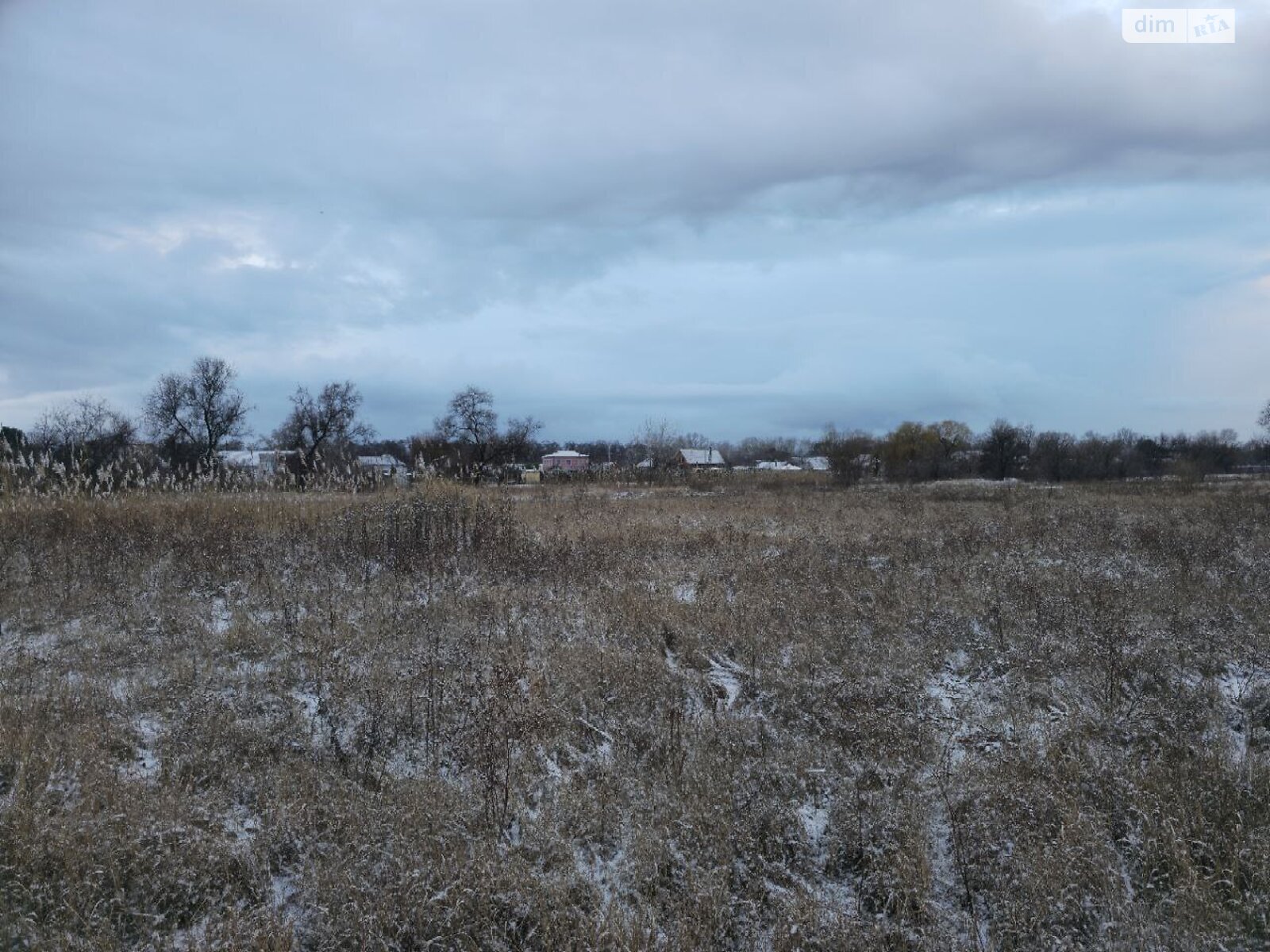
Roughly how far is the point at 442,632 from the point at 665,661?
8.10ft

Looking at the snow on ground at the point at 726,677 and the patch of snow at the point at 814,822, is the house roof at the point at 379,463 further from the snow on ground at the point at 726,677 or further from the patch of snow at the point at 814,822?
the patch of snow at the point at 814,822

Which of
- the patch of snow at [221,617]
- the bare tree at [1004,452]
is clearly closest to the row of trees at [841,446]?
the bare tree at [1004,452]

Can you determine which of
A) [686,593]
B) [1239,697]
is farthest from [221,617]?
[1239,697]

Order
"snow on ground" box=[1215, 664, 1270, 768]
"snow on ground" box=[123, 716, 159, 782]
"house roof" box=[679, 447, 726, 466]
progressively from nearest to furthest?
"snow on ground" box=[123, 716, 159, 782] → "snow on ground" box=[1215, 664, 1270, 768] → "house roof" box=[679, 447, 726, 466]

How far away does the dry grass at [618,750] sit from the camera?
13.7 feet

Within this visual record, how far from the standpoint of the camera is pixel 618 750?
19.2 feet

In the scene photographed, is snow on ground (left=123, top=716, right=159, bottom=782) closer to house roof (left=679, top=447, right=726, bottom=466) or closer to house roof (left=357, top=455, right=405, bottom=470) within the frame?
house roof (left=357, top=455, right=405, bottom=470)

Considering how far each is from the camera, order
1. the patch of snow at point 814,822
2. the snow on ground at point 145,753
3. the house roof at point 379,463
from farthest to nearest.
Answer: the house roof at point 379,463, the snow on ground at point 145,753, the patch of snow at point 814,822

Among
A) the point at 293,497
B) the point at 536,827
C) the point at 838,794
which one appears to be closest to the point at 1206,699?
the point at 838,794

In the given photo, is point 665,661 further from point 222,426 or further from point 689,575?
point 222,426

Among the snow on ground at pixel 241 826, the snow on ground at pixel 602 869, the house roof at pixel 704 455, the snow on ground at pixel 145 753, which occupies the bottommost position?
the snow on ground at pixel 602 869

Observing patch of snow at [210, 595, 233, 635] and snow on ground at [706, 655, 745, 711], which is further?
patch of snow at [210, 595, 233, 635]

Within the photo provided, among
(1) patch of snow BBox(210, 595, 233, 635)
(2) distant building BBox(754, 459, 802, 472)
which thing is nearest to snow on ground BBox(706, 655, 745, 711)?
(1) patch of snow BBox(210, 595, 233, 635)

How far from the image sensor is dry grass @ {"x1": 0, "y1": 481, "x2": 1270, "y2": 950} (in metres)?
4.16
